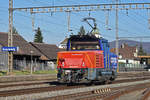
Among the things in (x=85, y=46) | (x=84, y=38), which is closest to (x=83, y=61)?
(x=85, y=46)

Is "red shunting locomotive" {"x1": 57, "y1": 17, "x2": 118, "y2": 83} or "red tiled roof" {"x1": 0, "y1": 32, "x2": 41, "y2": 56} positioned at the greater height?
"red tiled roof" {"x1": 0, "y1": 32, "x2": 41, "y2": 56}

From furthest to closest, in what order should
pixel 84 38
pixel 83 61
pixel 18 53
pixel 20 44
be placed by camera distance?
pixel 20 44
pixel 18 53
pixel 84 38
pixel 83 61

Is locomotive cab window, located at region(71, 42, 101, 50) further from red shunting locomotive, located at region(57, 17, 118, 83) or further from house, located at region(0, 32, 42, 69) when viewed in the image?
house, located at region(0, 32, 42, 69)

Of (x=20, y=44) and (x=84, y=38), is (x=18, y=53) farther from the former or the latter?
(x=84, y=38)

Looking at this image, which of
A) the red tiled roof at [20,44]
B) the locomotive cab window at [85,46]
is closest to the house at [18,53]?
the red tiled roof at [20,44]

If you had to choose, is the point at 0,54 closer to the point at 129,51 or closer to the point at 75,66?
the point at 75,66

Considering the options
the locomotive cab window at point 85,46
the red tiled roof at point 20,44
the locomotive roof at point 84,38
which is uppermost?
the red tiled roof at point 20,44

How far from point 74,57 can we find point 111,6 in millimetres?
14694

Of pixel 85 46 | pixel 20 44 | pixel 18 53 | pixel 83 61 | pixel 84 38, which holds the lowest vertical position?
pixel 83 61

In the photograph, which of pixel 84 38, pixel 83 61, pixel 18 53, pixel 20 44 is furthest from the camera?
pixel 20 44

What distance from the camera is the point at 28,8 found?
33.5 meters

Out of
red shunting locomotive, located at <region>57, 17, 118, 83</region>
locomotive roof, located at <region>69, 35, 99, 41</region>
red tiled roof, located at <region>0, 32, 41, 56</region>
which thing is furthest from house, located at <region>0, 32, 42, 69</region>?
red shunting locomotive, located at <region>57, 17, 118, 83</region>

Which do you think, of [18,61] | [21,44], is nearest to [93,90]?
[18,61]

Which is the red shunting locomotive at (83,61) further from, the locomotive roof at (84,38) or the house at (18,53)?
the house at (18,53)
